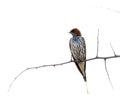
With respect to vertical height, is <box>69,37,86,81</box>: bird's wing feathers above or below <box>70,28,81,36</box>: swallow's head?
below

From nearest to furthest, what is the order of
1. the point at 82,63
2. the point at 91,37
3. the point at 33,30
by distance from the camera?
the point at 82,63 < the point at 91,37 < the point at 33,30

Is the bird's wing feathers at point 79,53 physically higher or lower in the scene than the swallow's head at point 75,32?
lower

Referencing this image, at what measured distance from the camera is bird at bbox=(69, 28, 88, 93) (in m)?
1.38

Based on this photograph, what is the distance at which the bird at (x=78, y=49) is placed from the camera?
4.54 ft

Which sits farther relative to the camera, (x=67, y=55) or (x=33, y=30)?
(x=33, y=30)

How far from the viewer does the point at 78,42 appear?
4.66 feet

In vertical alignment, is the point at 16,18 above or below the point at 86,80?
above

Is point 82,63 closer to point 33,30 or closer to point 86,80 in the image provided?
point 86,80

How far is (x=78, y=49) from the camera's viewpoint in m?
1.43

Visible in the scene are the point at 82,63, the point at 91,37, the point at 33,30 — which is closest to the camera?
the point at 82,63

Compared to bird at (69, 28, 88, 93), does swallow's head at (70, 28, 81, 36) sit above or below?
above

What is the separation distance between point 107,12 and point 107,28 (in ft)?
0.28

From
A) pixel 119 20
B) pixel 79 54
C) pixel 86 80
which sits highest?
pixel 119 20

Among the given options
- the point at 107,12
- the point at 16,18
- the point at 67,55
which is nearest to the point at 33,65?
the point at 67,55
